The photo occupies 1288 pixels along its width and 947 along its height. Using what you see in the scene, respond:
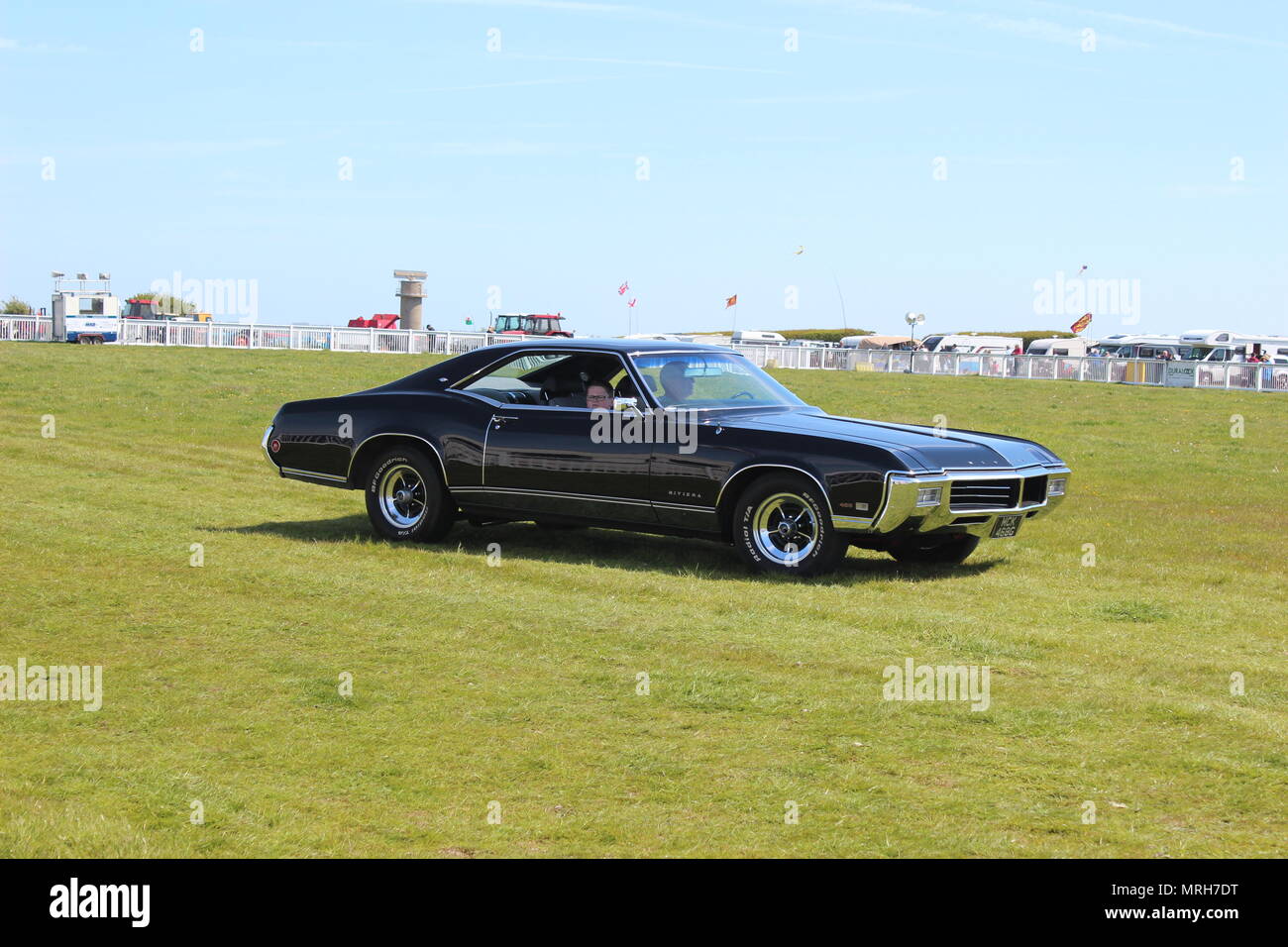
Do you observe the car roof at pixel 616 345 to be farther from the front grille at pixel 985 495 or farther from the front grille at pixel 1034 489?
the front grille at pixel 1034 489

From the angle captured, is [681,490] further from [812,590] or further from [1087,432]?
[1087,432]

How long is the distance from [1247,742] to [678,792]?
7.96 ft

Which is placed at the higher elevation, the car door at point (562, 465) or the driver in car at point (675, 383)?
the driver in car at point (675, 383)

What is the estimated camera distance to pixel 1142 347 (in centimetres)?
5888

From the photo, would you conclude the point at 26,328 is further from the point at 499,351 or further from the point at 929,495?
the point at 929,495

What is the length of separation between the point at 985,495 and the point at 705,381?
86.0 inches

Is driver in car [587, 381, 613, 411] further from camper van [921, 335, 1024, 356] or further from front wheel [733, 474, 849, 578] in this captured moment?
camper van [921, 335, 1024, 356]

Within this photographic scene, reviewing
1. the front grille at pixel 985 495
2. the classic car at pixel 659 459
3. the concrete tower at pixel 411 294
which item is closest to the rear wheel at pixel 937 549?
the classic car at pixel 659 459

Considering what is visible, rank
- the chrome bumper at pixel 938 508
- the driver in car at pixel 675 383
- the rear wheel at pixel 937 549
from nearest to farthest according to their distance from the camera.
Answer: the chrome bumper at pixel 938 508
the driver in car at pixel 675 383
the rear wheel at pixel 937 549

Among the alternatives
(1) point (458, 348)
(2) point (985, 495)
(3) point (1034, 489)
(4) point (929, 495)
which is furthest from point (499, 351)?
(1) point (458, 348)

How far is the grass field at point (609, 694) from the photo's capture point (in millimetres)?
4738

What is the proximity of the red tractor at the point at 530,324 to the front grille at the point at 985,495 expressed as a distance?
5061cm

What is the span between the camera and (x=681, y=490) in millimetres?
9617

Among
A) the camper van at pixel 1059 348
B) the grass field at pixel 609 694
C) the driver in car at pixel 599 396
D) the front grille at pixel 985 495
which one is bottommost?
the grass field at pixel 609 694
